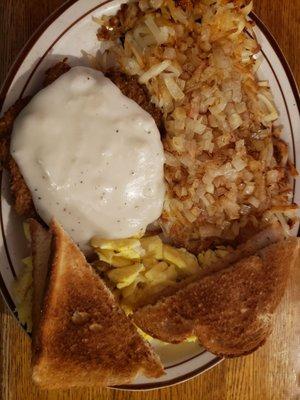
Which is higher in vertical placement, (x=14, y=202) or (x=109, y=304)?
(x=14, y=202)

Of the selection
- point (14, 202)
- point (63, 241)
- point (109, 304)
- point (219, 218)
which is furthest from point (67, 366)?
point (219, 218)

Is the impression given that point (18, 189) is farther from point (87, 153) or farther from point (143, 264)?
point (143, 264)

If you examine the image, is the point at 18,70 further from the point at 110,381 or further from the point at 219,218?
the point at 110,381

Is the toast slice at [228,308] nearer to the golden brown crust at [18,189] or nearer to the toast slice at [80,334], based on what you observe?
the toast slice at [80,334]

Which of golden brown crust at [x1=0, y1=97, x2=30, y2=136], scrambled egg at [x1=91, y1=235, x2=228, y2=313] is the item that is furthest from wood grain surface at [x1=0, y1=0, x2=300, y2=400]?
scrambled egg at [x1=91, y1=235, x2=228, y2=313]

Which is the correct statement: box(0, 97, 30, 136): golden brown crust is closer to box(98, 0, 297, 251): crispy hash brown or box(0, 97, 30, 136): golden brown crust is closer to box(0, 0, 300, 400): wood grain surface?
box(0, 0, 300, 400): wood grain surface

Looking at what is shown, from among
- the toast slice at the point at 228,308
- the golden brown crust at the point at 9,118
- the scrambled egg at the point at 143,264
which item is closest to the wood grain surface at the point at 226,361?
the golden brown crust at the point at 9,118

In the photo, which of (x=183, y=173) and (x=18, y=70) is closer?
(x=18, y=70)
